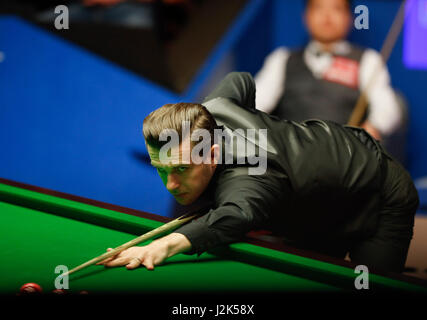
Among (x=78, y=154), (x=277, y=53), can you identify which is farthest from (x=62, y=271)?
(x=277, y=53)

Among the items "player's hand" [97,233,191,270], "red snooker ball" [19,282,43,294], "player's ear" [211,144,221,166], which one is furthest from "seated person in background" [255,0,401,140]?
"red snooker ball" [19,282,43,294]

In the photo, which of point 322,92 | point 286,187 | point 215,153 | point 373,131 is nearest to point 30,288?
point 215,153

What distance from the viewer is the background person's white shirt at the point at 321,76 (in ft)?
12.7

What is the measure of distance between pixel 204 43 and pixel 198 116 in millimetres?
3515

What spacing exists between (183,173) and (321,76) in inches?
101

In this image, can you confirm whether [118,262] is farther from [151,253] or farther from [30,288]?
[30,288]

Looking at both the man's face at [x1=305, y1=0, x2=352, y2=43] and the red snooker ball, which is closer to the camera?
the red snooker ball

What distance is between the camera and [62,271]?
1.58 metres

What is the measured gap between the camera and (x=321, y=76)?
13.5ft

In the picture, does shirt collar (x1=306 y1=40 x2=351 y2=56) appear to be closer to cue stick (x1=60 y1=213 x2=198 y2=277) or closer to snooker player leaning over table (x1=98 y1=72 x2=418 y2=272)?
snooker player leaning over table (x1=98 y1=72 x2=418 y2=272)

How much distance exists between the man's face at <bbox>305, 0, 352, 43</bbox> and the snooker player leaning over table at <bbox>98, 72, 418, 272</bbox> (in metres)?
1.93

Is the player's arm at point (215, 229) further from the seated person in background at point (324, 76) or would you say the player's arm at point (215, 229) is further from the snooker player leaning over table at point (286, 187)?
the seated person in background at point (324, 76)

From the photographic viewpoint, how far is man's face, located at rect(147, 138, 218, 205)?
5.60ft
